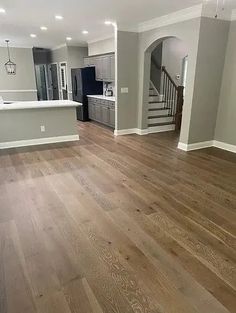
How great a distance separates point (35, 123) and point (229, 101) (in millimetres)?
4104

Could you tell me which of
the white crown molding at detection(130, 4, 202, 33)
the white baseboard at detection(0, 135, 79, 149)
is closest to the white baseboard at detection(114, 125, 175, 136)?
the white baseboard at detection(0, 135, 79, 149)

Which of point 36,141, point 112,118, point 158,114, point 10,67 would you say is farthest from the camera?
point 10,67

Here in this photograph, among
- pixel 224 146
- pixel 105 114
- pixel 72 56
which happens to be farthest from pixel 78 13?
pixel 72 56

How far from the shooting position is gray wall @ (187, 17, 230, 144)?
4.40 metres

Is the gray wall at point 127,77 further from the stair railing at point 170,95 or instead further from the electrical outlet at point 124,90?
the stair railing at point 170,95

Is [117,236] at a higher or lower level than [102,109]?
lower

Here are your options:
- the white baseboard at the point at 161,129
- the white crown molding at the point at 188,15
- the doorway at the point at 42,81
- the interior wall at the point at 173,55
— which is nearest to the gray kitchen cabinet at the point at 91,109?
the white baseboard at the point at 161,129

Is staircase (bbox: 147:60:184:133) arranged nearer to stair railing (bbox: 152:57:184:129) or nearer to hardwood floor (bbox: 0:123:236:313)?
stair railing (bbox: 152:57:184:129)

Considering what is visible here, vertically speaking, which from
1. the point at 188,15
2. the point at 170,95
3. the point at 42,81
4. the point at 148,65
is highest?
the point at 188,15

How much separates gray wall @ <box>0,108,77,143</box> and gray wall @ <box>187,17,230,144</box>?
8.98 ft

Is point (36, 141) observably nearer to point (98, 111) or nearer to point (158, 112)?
point (98, 111)

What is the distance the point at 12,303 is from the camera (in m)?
1.63

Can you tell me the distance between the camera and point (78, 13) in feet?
15.0

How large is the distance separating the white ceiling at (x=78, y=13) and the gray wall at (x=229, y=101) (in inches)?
46.8
